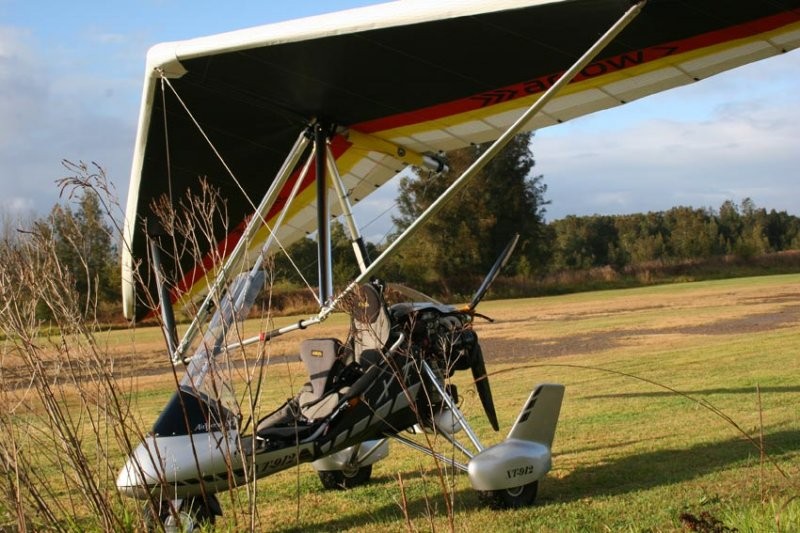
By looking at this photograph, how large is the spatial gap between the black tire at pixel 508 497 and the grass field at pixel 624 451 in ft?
0.26

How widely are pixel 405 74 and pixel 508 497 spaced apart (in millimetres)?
3185

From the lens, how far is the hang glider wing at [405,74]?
546 cm

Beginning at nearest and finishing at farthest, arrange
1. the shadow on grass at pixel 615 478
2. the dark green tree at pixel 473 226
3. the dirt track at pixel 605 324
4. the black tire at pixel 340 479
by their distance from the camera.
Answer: the shadow on grass at pixel 615 478, the black tire at pixel 340 479, the dirt track at pixel 605 324, the dark green tree at pixel 473 226

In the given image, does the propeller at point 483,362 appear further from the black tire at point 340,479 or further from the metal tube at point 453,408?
the black tire at point 340,479

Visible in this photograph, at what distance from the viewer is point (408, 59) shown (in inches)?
245

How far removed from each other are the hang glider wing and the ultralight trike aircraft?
19mm

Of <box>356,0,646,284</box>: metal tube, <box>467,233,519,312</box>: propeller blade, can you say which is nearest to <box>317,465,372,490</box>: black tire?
<box>467,233,519,312</box>: propeller blade

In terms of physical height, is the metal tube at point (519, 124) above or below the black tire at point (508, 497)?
above

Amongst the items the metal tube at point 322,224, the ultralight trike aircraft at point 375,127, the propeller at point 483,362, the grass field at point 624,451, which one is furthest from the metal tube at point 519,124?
the grass field at point 624,451

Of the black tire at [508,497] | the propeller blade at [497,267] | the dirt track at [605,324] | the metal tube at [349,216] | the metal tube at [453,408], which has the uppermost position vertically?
the metal tube at [349,216]

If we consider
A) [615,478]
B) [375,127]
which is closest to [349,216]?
[375,127]

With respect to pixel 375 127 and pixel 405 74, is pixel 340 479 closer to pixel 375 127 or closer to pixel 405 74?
pixel 375 127

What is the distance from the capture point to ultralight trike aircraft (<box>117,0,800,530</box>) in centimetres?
544

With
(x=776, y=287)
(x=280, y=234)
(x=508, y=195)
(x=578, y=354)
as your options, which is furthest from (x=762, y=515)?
(x=508, y=195)
